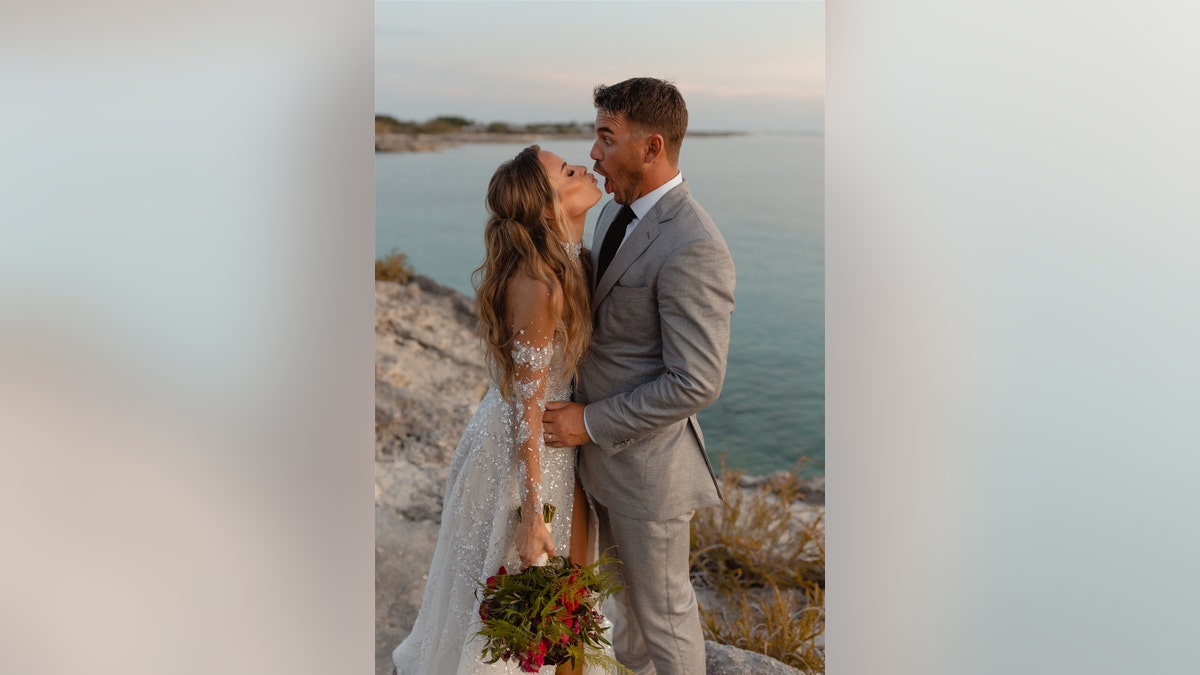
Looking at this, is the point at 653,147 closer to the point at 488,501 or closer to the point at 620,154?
the point at 620,154

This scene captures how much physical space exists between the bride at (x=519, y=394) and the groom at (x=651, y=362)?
8 centimetres

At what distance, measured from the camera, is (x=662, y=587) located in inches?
105

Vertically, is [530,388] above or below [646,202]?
below

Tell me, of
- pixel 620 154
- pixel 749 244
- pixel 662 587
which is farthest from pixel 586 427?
pixel 749 244

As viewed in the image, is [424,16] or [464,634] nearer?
[464,634]

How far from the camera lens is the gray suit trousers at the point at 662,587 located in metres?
2.66

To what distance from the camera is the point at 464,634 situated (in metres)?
2.84

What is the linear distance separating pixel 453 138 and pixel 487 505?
492 centimetres
